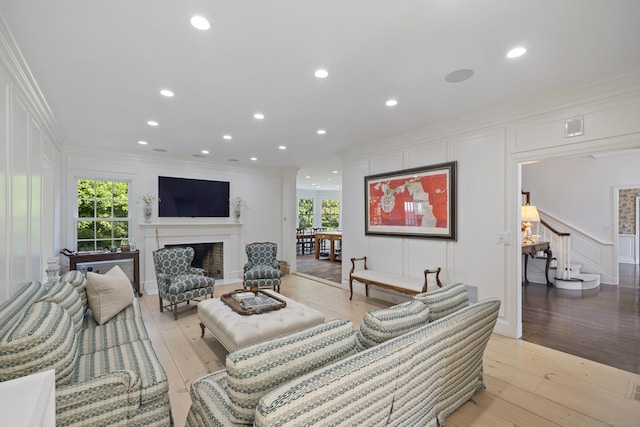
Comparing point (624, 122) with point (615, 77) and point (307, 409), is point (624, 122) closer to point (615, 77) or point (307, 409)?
point (615, 77)

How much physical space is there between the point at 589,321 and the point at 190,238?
665 centimetres

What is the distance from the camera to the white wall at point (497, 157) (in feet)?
8.61

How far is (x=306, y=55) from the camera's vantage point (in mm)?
2176

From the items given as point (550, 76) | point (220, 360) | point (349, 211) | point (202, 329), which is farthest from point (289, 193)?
point (550, 76)

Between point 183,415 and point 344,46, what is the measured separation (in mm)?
2905

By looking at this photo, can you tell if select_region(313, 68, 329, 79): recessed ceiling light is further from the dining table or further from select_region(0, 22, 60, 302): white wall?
the dining table

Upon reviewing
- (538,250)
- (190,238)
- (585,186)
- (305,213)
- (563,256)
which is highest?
(585,186)

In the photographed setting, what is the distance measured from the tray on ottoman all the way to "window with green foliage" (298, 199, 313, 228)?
9786 mm

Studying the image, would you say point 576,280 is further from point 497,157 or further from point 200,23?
point 200,23

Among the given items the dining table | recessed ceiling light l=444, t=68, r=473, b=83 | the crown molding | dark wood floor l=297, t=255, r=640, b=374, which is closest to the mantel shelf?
the dining table

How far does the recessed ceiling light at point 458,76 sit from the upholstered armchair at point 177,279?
4017 mm

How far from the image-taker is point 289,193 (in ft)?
23.5

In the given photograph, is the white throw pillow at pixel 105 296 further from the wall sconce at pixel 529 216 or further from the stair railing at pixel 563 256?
the stair railing at pixel 563 256

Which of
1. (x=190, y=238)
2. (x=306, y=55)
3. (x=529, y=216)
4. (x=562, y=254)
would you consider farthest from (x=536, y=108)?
(x=190, y=238)
